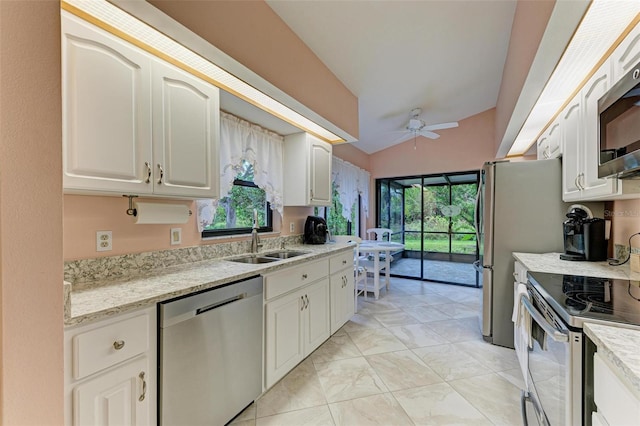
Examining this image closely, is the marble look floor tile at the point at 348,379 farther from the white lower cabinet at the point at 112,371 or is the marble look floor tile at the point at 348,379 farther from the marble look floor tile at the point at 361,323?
the white lower cabinet at the point at 112,371

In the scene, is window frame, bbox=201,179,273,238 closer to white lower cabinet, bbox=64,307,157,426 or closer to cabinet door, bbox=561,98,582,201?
white lower cabinet, bbox=64,307,157,426

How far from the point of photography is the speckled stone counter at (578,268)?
1624 millimetres

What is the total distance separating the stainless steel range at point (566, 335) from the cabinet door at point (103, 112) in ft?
6.57

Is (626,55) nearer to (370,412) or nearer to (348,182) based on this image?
(370,412)

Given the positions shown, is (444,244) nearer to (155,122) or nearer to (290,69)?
(290,69)

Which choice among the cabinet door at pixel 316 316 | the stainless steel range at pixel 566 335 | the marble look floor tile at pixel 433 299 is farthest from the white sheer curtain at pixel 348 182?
the stainless steel range at pixel 566 335

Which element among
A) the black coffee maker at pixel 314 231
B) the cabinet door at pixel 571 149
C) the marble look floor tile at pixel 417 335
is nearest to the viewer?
the cabinet door at pixel 571 149

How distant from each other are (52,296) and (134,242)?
3.68 feet

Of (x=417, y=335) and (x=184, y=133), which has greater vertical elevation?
(x=184, y=133)

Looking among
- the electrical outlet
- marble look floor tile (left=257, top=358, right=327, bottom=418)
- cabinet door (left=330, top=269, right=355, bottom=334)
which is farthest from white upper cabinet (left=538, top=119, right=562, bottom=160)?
the electrical outlet

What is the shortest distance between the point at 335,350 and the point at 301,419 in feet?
2.83

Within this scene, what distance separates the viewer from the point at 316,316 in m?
2.38

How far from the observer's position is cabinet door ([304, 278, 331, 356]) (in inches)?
88.5

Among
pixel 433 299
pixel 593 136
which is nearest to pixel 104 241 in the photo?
pixel 593 136
